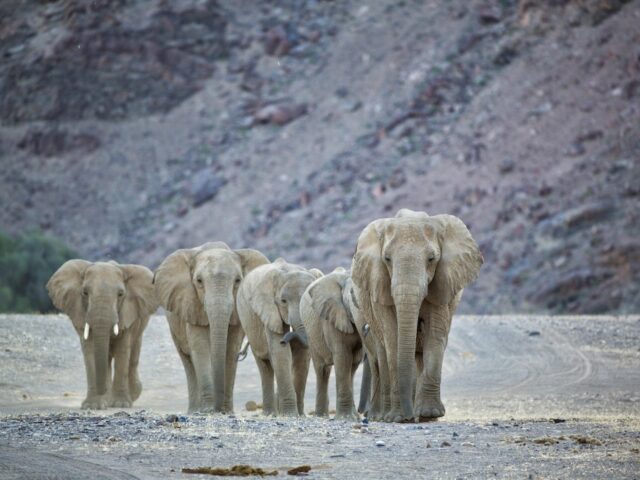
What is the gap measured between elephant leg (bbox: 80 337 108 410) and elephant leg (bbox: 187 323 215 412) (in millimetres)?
2079

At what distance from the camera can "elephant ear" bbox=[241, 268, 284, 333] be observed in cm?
1811

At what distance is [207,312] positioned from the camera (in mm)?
18078

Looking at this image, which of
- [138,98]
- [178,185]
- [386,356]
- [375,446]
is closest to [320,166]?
[178,185]

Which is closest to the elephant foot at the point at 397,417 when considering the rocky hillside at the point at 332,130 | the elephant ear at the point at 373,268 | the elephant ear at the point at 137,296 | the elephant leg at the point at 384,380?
the elephant leg at the point at 384,380

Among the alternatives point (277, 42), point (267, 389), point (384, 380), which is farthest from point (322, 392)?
point (277, 42)

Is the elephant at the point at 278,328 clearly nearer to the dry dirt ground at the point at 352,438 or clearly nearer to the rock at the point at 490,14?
the dry dirt ground at the point at 352,438

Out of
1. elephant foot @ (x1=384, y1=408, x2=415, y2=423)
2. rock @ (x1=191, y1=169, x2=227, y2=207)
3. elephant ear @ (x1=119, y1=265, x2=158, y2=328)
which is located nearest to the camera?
elephant foot @ (x1=384, y1=408, x2=415, y2=423)

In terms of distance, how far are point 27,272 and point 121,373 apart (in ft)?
110

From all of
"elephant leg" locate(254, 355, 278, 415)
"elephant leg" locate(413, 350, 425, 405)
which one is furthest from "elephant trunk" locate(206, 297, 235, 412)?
"elephant leg" locate(413, 350, 425, 405)

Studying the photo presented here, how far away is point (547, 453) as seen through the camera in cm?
1187

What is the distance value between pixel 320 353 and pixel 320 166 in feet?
162

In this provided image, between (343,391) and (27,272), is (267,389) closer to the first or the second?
(343,391)

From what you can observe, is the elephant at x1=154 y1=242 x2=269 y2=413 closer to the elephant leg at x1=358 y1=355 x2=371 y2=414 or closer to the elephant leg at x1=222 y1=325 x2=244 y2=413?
the elephant leg at x1=222 y1=325 x2=244 y2=413

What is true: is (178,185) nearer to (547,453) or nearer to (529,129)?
(529,129)
